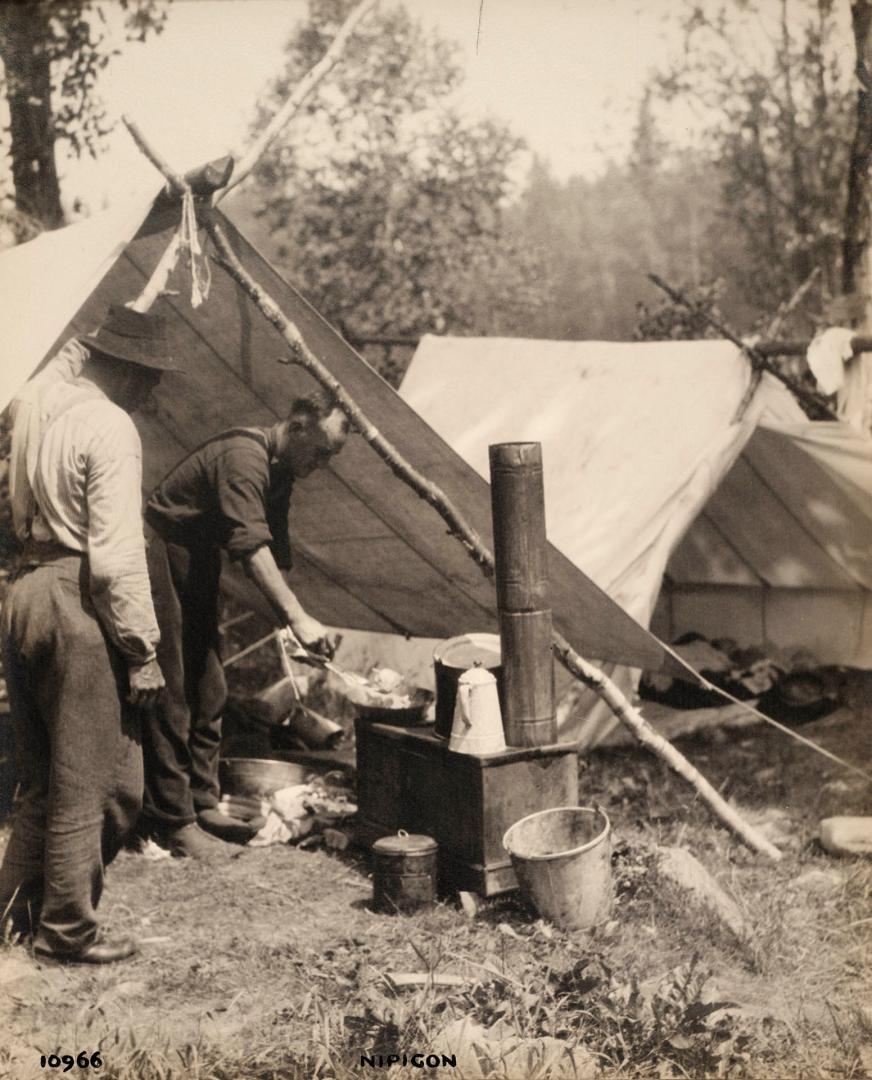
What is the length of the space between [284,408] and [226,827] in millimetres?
1831

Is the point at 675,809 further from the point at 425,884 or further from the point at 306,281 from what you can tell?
the point at 306,281

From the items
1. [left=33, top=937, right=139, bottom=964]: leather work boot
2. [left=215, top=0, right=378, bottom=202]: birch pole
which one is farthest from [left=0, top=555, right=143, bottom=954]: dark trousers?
[left=215, top=0, right=378, bottom=202]: birch pole

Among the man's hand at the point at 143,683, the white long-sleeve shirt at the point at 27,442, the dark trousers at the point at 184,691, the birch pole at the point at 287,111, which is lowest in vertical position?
the dark trousers at the point at 184,691

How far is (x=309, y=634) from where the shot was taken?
14.4 feet

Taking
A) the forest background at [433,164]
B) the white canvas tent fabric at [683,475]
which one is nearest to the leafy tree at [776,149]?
the forest background at [433,164]

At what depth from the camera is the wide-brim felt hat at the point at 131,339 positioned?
143 inches

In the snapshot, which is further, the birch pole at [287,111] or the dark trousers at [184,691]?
the dark trousers at [184,691]

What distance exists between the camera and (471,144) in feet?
41.1

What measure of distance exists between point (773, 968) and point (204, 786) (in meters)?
2.57

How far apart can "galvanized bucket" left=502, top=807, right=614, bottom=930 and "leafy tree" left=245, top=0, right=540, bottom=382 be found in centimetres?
866

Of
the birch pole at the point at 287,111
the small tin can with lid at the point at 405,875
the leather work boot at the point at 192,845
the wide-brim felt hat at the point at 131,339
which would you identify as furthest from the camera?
the leather work boot at the point at 192,845

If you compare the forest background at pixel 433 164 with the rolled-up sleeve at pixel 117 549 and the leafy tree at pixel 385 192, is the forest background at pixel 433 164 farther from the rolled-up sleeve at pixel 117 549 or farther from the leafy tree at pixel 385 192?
the rolled-up sleeve at pixel 117 549

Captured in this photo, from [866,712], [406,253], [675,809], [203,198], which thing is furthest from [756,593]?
[406,253]

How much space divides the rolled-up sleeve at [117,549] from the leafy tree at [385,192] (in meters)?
8.76
